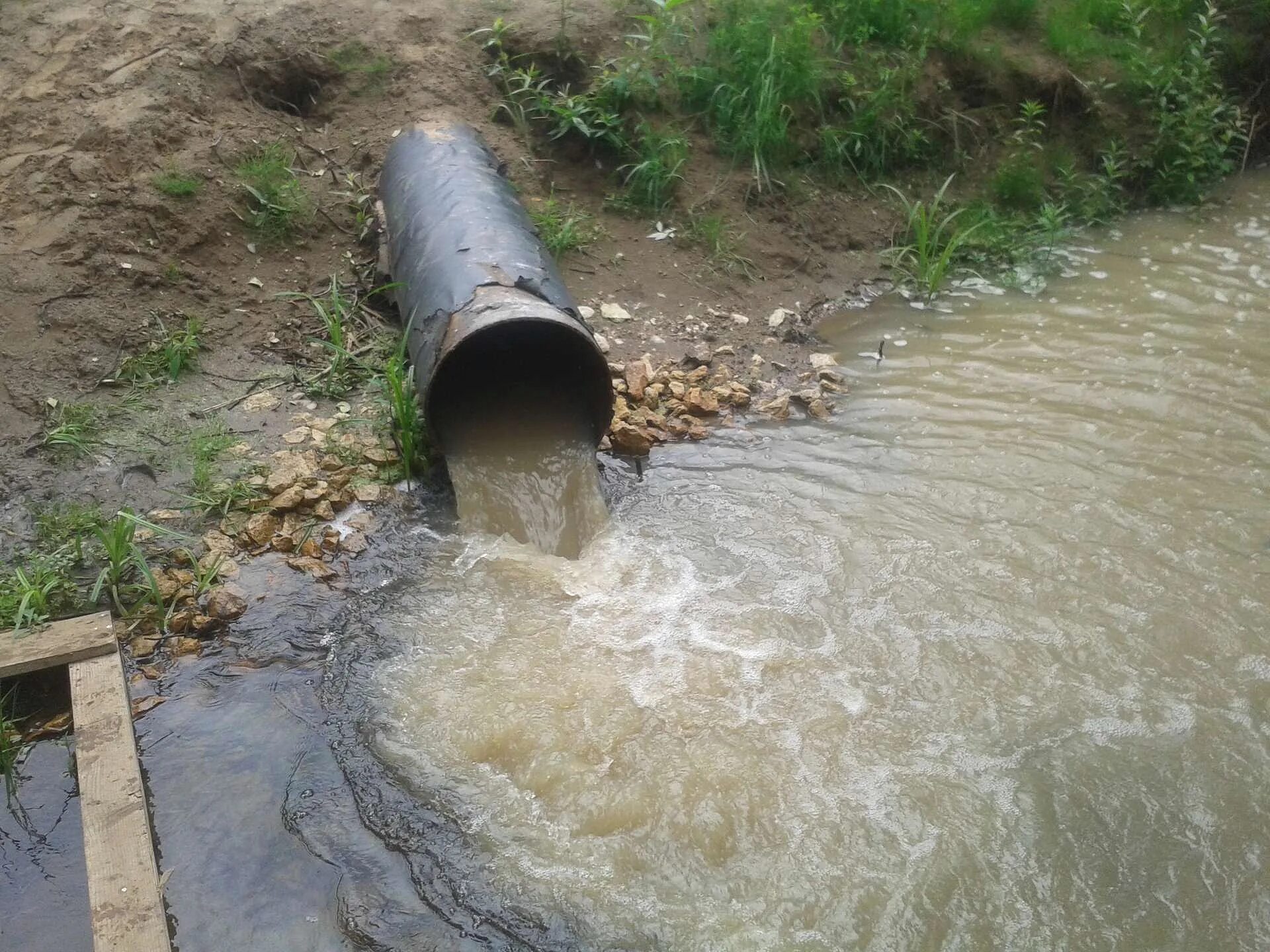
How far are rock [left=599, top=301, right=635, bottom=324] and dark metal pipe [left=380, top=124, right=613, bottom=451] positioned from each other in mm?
793

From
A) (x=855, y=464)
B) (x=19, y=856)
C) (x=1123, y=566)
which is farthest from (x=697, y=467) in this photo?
(x=19, y=856)

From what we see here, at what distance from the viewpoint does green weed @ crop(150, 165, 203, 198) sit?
196 inches

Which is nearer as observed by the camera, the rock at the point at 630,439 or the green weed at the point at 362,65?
the rock at the point at 630,439

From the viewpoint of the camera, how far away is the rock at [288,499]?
4.06 metres

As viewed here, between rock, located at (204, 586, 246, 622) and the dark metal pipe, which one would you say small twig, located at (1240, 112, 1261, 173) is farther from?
rock, located at (204, 586, 246, 622)

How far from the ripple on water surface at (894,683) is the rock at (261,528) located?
0.62m

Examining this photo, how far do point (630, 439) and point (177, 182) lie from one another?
250 cm

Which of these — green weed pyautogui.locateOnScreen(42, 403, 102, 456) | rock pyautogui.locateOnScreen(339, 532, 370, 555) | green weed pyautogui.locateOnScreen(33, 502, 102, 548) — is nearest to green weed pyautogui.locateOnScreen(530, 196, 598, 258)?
rock pyautogui.locateOnScreen(339, 532, 370, 555)

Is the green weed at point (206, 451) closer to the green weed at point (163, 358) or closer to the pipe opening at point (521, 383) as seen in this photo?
the green weed at point (163, 358)

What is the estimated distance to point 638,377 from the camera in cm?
489

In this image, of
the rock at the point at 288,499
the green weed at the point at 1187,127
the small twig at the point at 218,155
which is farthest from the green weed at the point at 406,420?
the green weed at the point at 1187,127

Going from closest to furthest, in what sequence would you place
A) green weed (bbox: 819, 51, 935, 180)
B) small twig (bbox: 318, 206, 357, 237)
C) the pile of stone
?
the pile of stone → small twig (bbox: 318, 206, 357, 237) → green weed (bbox: 819, 51, 935, 180)

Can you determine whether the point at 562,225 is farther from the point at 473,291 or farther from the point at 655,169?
the point at 473,291

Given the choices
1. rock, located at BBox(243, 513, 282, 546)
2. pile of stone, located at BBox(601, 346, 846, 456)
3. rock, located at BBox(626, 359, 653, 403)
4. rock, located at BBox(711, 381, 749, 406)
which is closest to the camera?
rock, located at BBox(243, 513, 282, 546)
